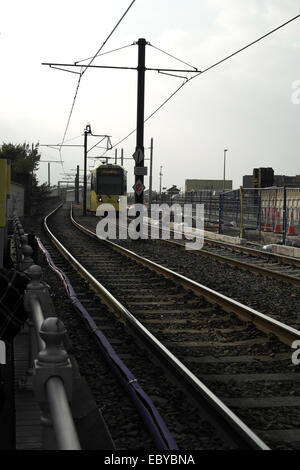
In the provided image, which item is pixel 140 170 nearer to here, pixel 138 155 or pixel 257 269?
pixel 138 155

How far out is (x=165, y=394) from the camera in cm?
480

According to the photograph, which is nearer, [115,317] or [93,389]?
[93,389]

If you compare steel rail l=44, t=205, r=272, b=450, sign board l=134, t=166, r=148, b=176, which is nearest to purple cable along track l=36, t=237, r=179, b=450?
steel rail l=44, t=205, r=272, b=450

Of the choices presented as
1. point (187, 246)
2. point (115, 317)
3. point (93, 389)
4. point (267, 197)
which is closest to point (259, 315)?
point (115, 317)

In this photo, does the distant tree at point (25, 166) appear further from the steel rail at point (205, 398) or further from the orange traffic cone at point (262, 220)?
the steel rail at point (205, 398)

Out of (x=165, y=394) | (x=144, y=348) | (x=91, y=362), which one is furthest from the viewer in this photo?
(x=144, y=348)

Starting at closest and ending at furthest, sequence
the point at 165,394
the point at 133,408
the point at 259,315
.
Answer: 1. the point at 133,408
2. the point at 165,394
3. the point at 259,315

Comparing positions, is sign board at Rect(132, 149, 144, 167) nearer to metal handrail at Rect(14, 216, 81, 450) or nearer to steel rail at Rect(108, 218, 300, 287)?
steel rail at Rect(108, 218, 300, 287)

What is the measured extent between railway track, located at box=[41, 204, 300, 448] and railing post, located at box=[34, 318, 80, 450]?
2210 mm

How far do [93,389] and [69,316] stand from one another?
10.4 feet

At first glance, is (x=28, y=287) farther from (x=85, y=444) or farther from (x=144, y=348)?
(x=144, y=348)
